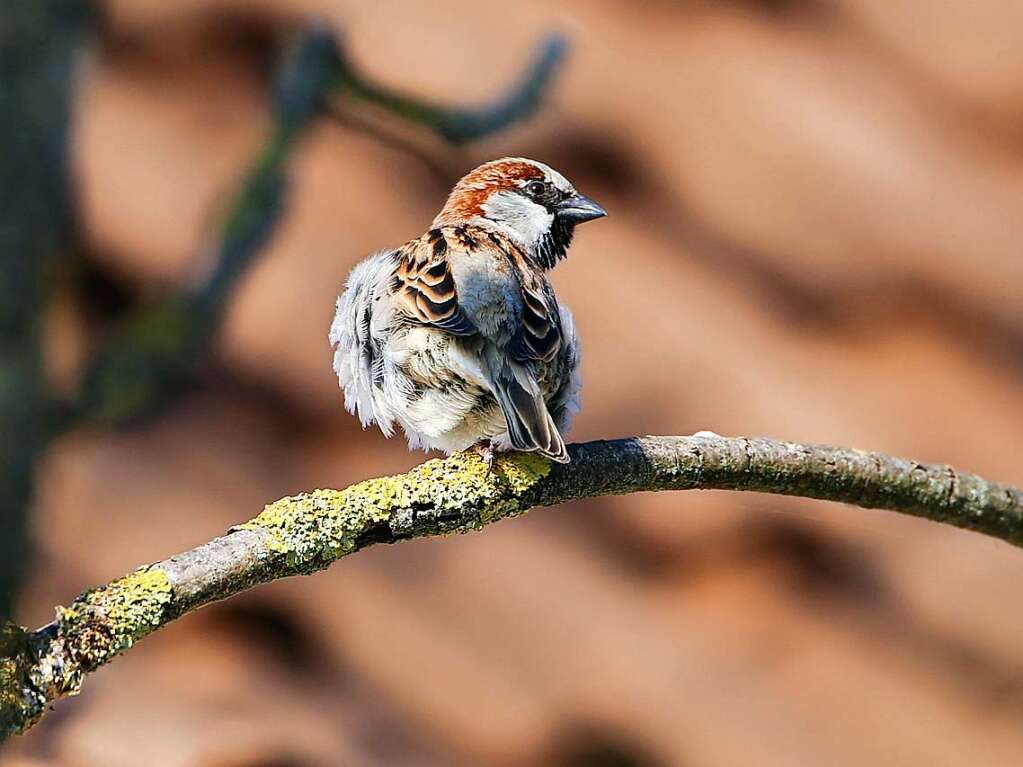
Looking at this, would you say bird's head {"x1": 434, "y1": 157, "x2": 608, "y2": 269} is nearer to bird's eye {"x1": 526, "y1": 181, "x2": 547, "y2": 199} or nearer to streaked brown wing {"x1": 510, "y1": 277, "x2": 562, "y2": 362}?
bird's eye {"x1": 526, "y1": 181, "x2": 547, "y2": 199}

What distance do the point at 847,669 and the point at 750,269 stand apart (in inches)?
46.3

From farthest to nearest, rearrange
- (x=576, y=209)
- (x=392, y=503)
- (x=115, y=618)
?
(x=576, y=209) < (x=392, y=503) < (x=115, y=618)

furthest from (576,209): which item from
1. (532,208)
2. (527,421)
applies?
(527,421)

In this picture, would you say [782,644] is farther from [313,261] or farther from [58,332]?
[58,332]

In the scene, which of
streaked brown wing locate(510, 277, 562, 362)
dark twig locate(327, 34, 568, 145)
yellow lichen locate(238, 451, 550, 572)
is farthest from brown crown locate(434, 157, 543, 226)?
yellow lichen locate(238, 451, 550, 572)

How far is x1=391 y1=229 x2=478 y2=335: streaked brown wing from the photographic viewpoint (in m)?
2.05

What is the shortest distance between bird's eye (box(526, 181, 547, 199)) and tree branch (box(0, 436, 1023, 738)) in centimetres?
104

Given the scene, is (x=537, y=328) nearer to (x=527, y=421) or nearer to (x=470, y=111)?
(x=527, y=421)

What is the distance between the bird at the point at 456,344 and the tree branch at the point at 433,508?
0.12m

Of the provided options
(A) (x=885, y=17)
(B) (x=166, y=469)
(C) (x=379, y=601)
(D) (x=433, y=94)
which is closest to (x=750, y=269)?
(A) (x=885, y=17)

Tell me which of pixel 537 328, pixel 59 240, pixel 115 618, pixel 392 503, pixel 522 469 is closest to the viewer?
pixel 115 618

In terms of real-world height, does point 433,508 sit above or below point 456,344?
below

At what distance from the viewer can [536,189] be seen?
2.68 metres

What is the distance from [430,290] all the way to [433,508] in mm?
650
